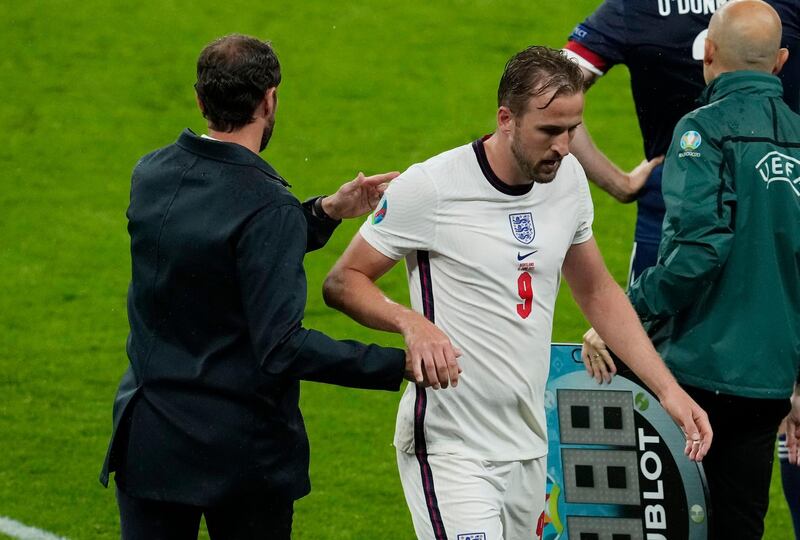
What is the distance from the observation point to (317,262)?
8680mm

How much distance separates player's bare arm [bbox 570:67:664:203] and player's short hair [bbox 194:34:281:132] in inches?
67.1

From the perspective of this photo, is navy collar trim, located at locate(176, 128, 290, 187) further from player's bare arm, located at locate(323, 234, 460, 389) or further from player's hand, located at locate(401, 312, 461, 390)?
player's hand, located at locate(401, 312, 461, 390)

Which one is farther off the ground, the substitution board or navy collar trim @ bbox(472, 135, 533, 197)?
navy collar trim @ bbox(472, 135, 533, 197)

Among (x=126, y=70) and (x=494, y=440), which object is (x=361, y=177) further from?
(x=126, y=70)

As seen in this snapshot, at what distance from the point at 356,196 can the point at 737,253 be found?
3.44 ft

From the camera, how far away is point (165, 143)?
9.88 m

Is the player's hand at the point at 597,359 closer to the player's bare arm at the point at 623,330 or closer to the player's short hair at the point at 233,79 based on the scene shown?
the player's bare arm at the point at 623,330

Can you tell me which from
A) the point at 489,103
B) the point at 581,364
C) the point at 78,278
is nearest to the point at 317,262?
the point at 78,278

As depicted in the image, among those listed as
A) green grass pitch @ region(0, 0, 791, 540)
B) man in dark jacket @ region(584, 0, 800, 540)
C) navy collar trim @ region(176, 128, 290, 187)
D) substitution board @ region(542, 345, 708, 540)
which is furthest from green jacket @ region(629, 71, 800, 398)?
green grass pitch @ region(0, 0, 791, 540)

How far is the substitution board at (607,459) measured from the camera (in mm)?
4402

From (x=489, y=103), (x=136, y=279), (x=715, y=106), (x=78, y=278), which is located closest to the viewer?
(x=136, y=279)

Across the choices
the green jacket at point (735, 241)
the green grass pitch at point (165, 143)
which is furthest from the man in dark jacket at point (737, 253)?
the green grass pitch at point (165, 143)

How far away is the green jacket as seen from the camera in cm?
380

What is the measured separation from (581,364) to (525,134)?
1.11m
